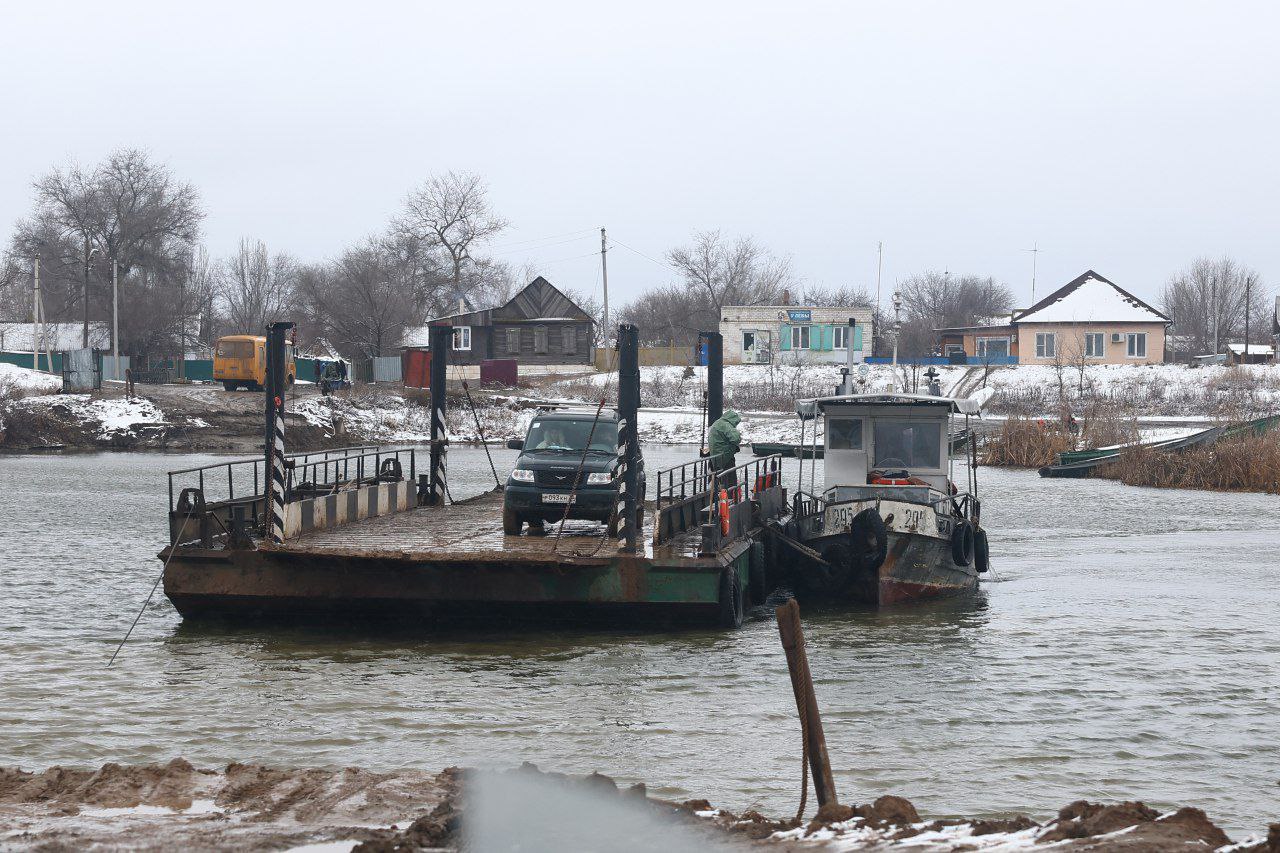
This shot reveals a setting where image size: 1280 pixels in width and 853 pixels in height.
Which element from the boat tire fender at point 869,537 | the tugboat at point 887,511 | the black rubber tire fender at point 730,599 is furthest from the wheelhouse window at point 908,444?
the black rubber tire fender at point 730,599

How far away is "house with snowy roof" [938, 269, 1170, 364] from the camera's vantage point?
255 feet

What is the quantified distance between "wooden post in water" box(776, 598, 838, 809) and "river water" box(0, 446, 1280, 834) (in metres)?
1.43

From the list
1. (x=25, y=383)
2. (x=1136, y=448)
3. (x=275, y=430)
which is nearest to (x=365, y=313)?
(x=25, y=383)

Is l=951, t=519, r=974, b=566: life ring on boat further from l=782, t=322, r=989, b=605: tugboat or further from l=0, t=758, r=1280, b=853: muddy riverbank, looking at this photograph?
l=0, t=758, r=1280, b=853: muddy riverbank

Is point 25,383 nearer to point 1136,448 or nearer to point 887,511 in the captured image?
point 1136,448

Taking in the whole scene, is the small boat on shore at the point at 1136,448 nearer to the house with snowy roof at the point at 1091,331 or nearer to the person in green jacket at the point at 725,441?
the person in green jacket at the point at 725,441

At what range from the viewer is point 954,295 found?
137m

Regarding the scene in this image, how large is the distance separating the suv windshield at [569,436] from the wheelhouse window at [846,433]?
393cm

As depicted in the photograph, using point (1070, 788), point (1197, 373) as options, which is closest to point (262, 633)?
point (1070, 788)

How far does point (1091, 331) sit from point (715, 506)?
66.8m

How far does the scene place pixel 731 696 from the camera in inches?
508

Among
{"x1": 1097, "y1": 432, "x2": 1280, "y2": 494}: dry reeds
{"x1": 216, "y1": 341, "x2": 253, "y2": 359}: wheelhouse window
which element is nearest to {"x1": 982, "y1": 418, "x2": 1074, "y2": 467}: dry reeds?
{"x1": 1097, "y1": 432, "x2": 1280, "y2": 494}: dry reeds

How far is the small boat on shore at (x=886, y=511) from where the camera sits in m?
18.6

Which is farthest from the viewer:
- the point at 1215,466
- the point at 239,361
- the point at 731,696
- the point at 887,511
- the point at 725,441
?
the point at 239,361
